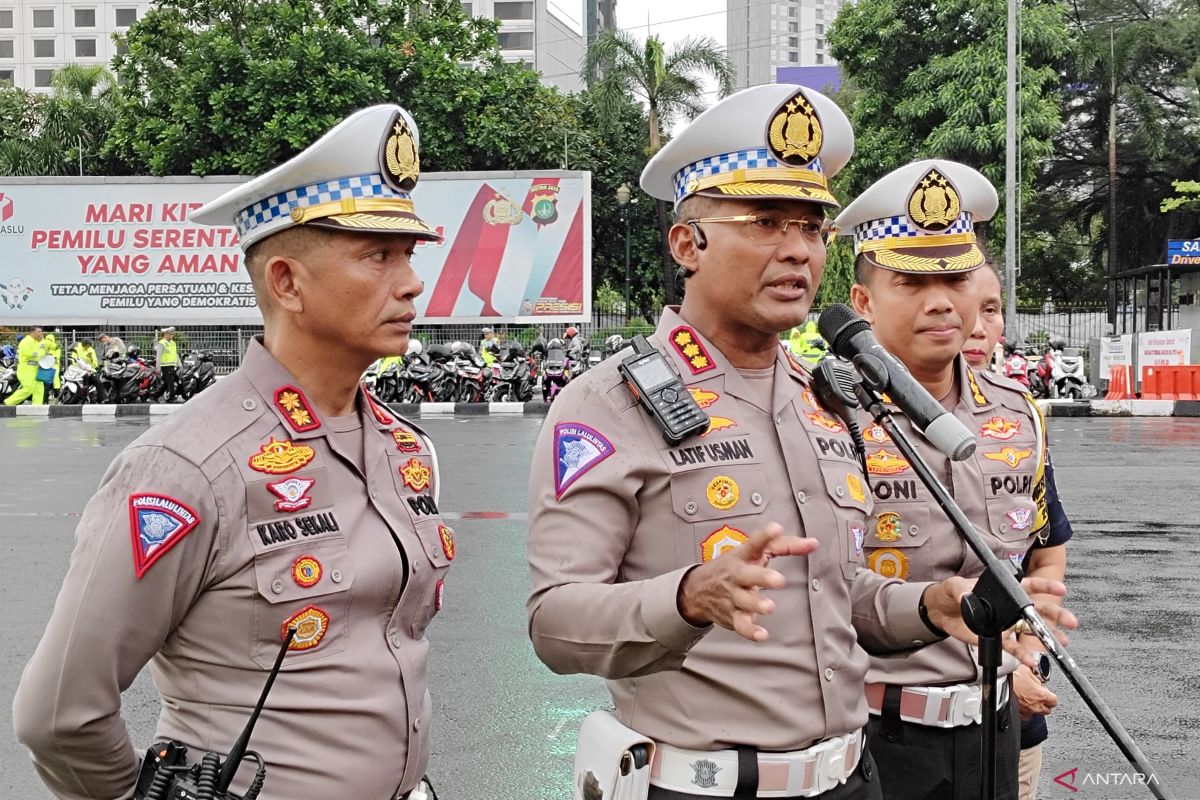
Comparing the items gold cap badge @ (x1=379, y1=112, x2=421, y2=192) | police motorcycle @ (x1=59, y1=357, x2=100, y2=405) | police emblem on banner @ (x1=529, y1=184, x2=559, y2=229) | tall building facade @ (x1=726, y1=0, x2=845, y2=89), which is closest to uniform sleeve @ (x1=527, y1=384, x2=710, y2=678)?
gold cap badge @ (x1=379, y1=112, x2=421, y2=192)

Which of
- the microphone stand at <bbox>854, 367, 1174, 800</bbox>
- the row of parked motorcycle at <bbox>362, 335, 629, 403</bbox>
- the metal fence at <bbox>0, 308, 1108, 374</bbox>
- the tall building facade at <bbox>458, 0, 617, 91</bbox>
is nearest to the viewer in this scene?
the microphone stand at <bbox>854, 367, 1174, 800</bbox>

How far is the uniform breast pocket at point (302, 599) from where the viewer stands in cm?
220

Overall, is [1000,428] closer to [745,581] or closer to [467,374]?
[745,581]

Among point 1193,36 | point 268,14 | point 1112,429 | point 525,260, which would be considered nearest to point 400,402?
point 525,260

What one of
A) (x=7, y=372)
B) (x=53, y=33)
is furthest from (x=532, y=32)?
(x=7, y=372)

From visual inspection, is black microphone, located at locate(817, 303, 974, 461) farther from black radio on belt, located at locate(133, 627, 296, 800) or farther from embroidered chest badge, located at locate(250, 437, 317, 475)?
black radio on belt, located at locate(133, 627, 296, 800)

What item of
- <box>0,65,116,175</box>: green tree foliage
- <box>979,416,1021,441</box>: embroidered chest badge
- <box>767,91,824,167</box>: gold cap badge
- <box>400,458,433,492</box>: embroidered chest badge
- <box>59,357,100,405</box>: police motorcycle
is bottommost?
<box>59,357,100,405</box>: police motorcycle

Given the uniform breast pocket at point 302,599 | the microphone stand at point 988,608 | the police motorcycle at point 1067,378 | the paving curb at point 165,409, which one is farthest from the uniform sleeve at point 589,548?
the police motorcycle at point 1067,378

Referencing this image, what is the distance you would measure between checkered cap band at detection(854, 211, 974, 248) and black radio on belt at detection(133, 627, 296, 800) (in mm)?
1853

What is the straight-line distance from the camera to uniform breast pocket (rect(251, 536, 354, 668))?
220 cm

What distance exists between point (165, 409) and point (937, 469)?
21171mm

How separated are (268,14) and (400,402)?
45.6 ft

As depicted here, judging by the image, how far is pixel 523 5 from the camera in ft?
244

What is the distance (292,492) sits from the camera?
2.27 metres
